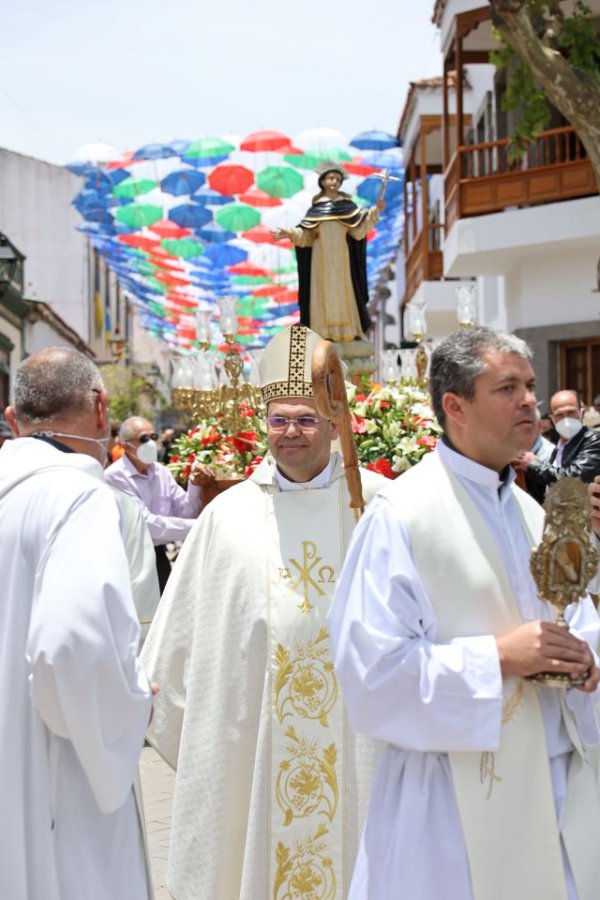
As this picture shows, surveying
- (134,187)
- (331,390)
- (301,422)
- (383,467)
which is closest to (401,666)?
(331,390)

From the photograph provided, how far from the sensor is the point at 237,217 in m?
26.6

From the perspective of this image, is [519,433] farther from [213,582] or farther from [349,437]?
[213,582]

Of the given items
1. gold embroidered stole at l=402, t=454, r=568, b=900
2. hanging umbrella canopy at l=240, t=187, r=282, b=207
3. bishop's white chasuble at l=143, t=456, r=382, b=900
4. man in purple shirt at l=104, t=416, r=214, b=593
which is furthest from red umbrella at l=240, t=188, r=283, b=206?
gold embroidered stole at l=402, t=454, r=568, b=900

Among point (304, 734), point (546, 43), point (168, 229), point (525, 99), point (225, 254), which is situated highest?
point (168, 229)

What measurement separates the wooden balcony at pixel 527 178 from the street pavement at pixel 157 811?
11.9 m

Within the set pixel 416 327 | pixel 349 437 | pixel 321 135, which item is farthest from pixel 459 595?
pixel 321 135

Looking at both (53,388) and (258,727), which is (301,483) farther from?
(53,388)

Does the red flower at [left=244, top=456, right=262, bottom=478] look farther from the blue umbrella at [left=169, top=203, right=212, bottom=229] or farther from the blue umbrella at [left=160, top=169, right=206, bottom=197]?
the blue umbrella at [left=169, top=203, right=212, bottom=229]

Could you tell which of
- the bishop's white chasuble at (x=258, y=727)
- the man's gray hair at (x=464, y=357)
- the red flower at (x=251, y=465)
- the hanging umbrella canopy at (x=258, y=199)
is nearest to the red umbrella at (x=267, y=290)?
the hanging umbrella canopy at (x=258, y=199)

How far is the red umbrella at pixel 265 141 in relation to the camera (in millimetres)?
23750

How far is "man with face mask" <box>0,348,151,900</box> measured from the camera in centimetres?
304

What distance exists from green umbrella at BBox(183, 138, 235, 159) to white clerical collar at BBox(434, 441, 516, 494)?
22.6 m

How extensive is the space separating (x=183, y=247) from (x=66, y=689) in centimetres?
2675

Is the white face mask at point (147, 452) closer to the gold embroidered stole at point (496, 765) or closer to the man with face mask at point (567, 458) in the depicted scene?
the man with face mask at point (567, 458)
